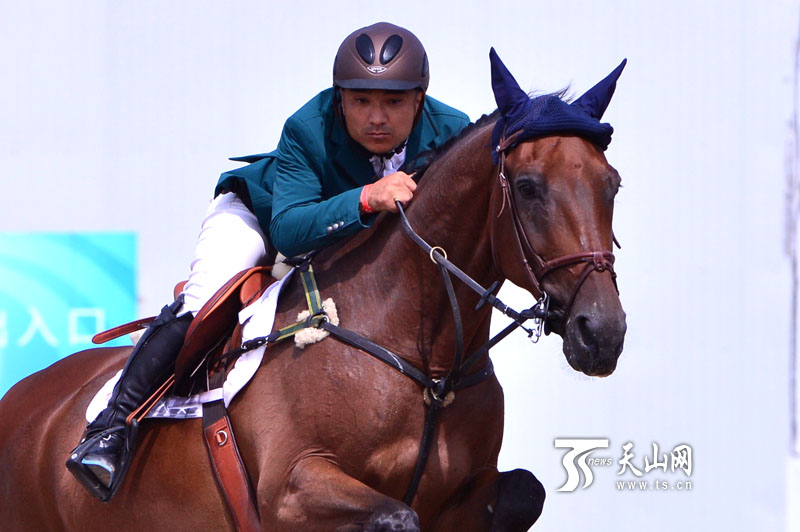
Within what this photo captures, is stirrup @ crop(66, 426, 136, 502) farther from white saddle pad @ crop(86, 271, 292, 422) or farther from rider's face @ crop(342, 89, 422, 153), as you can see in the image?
rider's face @ crop(342, 89, 422, 153)

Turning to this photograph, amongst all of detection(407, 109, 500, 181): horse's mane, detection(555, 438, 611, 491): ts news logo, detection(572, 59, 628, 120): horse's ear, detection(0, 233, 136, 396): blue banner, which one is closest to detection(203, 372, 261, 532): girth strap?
detection(407, 109, 500, 181): horse's mane

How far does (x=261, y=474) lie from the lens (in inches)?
125

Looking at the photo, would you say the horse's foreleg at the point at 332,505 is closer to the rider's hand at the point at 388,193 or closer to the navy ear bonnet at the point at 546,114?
the rider's hand at the point at 388,193

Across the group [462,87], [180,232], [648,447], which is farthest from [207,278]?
[648,447]

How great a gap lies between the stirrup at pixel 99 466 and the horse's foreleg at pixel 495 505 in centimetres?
109

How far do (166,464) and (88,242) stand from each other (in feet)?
7.16

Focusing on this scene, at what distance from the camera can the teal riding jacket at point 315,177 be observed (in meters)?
3.22

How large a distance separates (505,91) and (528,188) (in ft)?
1.17

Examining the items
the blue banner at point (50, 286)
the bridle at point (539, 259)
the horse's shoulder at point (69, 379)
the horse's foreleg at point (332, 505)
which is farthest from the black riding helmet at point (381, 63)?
the blue banner at point (50, 286)

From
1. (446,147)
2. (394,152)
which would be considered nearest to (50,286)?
(394,152)

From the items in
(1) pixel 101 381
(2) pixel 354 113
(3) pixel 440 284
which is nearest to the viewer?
(3) pixel 440 284

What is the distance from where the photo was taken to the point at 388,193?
3.18 metres

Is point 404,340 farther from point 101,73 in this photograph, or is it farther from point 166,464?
point 101,73

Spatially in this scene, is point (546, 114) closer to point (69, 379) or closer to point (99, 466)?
point (99, 466)
